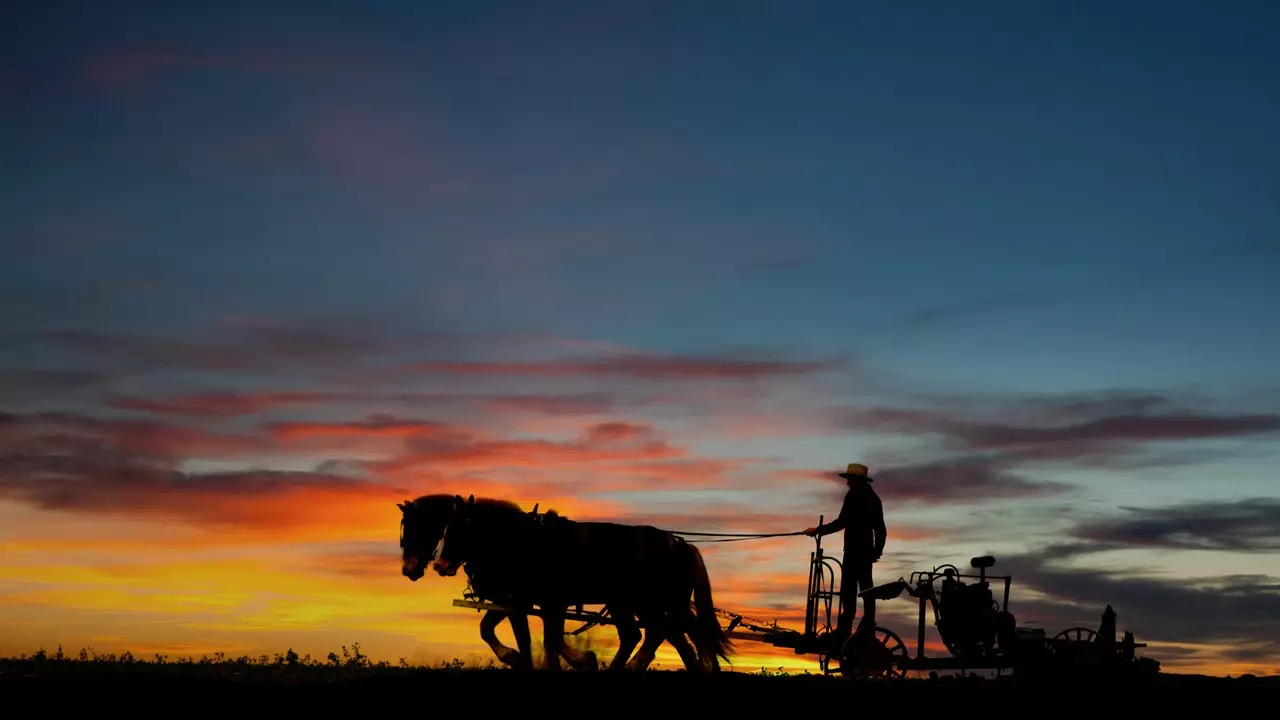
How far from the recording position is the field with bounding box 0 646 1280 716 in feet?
47.6

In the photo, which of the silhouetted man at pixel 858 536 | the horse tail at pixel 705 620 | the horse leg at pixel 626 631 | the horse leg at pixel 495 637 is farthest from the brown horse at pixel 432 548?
the silhouetted man at pixel 858 536

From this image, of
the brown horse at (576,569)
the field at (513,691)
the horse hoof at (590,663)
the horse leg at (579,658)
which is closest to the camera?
the field at (513,691)

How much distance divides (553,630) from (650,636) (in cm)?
181

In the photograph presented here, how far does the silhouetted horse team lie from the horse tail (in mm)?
51

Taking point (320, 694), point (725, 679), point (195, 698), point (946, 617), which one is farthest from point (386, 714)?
point (946, 617)

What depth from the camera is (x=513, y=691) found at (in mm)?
15062

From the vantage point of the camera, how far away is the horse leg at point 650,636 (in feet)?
72.8

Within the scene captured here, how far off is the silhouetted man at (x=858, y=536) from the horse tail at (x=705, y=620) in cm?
210

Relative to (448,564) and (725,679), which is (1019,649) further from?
(448,564)

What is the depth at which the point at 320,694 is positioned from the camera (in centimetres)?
1486

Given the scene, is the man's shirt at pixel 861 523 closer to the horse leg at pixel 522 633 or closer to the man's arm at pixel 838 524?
the man's arm at pixel 838 524

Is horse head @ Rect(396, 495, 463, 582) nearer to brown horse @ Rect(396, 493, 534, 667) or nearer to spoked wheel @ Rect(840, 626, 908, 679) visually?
brown horse @ Rect(396, 493, 534, 667)

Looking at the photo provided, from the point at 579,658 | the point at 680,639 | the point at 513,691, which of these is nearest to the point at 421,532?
the point at 579,658

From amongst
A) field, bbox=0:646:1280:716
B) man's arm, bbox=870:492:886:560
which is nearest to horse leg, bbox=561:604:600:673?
field, bbox=0:646:1280:716
